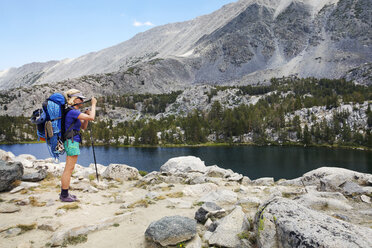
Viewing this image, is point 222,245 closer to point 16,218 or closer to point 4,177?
point 16,218

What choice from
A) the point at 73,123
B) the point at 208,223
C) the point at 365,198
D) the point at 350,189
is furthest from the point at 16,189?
the point at 350,189

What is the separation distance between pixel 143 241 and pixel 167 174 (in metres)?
12.4

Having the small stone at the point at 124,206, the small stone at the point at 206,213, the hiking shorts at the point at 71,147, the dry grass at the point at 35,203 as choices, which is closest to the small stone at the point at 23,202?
the dry grass at the point at 35,203

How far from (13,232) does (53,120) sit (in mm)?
3856

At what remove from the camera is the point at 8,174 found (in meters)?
12.0

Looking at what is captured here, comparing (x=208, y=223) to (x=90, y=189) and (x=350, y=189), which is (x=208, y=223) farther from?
(x=350, y=189)

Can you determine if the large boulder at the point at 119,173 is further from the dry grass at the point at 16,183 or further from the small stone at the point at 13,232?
the small stone at the point at 13,232

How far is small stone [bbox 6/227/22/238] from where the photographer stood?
7.21 m

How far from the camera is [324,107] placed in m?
142

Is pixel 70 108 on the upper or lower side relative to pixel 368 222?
upper

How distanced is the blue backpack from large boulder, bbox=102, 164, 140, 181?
8764 millimetres

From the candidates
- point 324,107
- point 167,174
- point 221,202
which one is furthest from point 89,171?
point 324,107

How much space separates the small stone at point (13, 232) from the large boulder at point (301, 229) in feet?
23.1

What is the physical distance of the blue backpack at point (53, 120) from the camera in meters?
9.09
